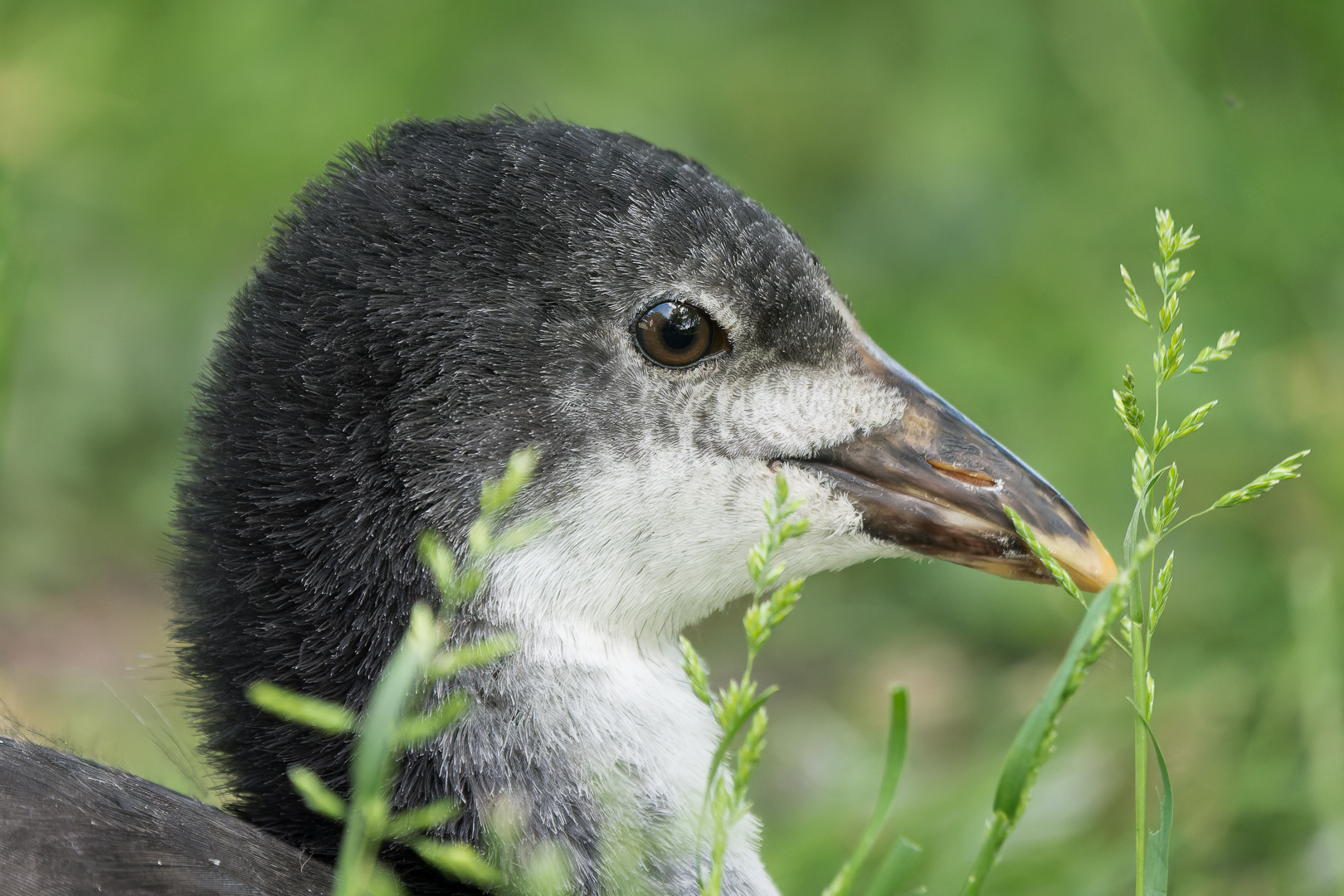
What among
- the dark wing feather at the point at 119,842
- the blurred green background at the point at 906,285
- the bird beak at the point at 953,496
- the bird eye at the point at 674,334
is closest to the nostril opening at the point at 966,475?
the bird beak at the point at 953,496

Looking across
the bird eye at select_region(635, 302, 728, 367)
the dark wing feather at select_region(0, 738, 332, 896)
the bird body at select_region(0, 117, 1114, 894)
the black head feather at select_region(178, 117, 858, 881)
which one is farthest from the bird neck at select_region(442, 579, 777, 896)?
the bird eye at select_region(635, 302, 728, 367)

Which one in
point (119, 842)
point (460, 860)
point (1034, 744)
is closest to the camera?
point (460, 860)

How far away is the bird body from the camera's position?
2.24 metres

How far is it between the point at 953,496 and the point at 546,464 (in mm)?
697

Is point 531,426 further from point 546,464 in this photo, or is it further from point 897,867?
point 897,867

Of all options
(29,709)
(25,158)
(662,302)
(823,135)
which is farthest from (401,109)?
(662,302)

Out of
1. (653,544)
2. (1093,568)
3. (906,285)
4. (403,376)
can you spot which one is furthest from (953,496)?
(906,285)

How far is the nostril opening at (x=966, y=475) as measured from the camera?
96.4 inches

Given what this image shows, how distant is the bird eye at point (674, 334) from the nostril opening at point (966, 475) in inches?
17.5

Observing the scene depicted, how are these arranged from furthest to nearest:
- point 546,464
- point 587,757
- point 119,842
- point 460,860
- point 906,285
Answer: point 906,285 < point 546,464 < point 587,757 < point 119,842 < point 460,860

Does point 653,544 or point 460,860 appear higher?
point 653,544

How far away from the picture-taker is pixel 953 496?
96.2 inches

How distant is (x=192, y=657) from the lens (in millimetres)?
2393

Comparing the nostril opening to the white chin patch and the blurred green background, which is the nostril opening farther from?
the blurred green background
